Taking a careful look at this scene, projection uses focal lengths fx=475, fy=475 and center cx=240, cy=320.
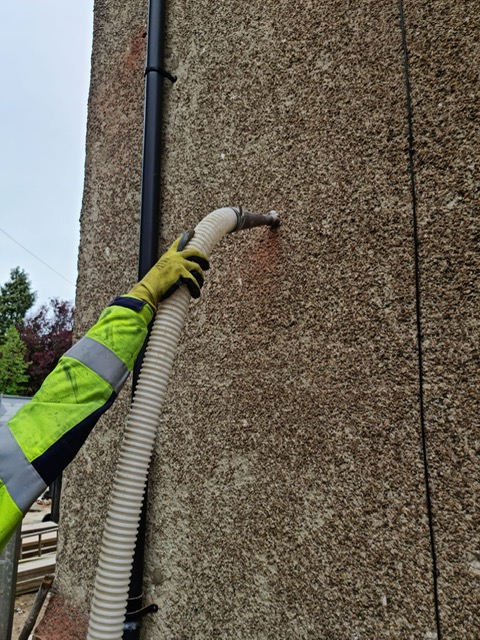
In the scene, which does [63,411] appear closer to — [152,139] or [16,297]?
[152,139]

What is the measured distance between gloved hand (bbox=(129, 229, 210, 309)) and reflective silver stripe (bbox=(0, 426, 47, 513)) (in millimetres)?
498

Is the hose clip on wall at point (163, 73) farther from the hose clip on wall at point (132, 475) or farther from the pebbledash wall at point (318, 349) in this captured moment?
the hose clip on wall at point (132, 475)

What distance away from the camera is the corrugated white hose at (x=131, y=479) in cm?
121

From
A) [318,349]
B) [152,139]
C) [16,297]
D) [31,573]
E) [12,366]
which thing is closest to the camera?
[318,349]

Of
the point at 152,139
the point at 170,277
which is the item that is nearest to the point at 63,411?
the point at 170,277

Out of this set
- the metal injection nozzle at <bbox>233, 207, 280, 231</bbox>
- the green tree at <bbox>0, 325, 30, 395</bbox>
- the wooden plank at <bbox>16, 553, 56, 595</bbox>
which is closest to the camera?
the metal injection nozzle at <bbox>233, 207, 280, 231</bbox>

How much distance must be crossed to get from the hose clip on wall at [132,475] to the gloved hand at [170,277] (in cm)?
4

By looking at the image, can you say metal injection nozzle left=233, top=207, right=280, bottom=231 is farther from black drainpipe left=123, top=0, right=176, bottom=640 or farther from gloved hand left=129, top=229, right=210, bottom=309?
black drainpipe left=123, top=0, right=176, bottom=640

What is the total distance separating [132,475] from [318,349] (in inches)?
25.5

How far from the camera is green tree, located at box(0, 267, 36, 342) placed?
120 ft

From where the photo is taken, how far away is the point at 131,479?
4.15ft

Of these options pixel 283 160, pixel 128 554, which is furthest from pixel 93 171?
pixel 128 554

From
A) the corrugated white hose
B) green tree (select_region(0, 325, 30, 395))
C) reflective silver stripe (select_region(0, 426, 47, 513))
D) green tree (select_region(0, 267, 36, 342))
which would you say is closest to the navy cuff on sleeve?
the corrugated white hose

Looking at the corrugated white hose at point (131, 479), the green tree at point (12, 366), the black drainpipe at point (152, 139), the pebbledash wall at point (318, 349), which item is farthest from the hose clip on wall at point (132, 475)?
the green tree at point (12, 366)
